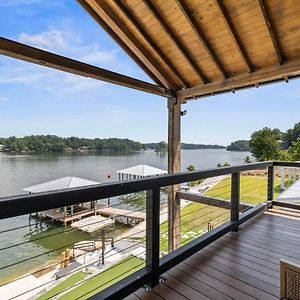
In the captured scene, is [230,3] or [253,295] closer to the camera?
[253,295]

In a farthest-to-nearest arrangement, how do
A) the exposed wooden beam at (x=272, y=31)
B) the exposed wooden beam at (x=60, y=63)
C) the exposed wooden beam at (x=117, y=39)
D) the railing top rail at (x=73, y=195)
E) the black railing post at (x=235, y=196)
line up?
the exposed wooden beam at (x=117, y=39), the exposed wooden beam at (x=272, y=31), the black railing post at (x=235, y=196), the exposed wooden beam at (x=60, y=63), the railing top rail at (x=73, y=195)

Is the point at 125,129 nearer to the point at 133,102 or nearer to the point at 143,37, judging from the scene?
the point at 133,102

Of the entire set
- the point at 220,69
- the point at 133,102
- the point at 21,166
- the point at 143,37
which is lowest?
the point at 21,166

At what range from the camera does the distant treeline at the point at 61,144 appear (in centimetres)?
1138

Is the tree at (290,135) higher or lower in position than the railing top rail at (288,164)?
higher

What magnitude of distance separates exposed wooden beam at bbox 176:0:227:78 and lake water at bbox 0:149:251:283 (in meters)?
3.03

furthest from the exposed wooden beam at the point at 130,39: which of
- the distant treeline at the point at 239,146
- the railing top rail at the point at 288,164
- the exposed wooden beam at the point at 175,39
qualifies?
the distant treeline at the point at 239,146

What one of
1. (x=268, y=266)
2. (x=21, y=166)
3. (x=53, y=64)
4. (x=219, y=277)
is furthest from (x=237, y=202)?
(x=21, y=166)

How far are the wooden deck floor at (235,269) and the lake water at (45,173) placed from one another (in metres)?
3.92

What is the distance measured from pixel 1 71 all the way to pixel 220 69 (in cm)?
1781

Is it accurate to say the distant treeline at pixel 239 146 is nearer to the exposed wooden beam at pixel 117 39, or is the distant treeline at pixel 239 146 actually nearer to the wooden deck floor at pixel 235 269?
the exposed wooden beam at pixel 117 39

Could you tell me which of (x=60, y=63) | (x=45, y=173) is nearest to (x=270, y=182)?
(x=60, y=63)

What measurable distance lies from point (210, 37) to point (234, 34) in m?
0.43

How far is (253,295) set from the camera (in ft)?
5.98
